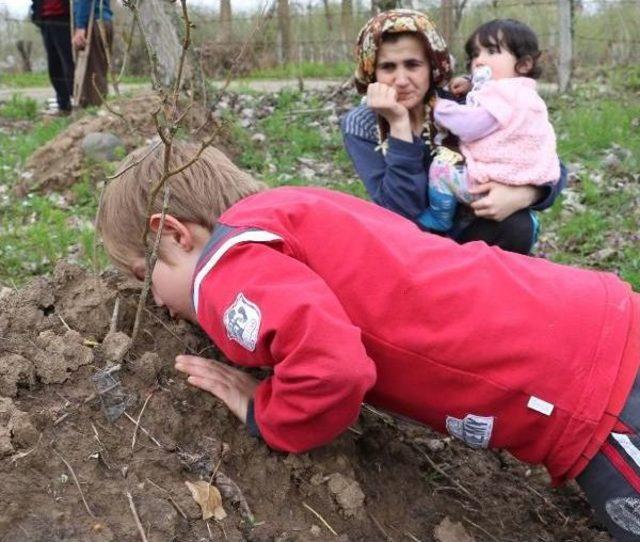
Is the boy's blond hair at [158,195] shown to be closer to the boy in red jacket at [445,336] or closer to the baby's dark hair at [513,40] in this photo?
the boy in red jacket at [445,336]

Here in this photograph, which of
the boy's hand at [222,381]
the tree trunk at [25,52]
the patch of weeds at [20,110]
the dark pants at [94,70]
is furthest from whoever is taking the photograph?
the tree trunk at [25,52]

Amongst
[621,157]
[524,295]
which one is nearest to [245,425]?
[524,295]

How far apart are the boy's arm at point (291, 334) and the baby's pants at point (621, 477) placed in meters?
0.69

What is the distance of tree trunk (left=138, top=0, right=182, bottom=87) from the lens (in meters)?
7.64

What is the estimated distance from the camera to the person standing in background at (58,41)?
9805 mm

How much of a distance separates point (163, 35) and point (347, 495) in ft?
20.1

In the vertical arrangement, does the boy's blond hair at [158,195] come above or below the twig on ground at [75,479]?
above

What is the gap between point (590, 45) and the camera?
12.8 metres

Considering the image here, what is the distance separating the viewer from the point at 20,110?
1064 cm

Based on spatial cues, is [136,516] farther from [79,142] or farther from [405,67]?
[79,142]

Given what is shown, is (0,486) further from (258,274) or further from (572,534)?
(572,534)

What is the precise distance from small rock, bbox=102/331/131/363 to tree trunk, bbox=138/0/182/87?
5.34m

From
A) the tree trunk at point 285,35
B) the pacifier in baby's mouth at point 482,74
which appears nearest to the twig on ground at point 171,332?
the pacifier in baby's mouth at point 482,74

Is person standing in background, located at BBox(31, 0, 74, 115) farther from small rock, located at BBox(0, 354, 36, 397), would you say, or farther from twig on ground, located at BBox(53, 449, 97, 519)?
twig on ground, located at BBox(53, 449, 97, 519)
